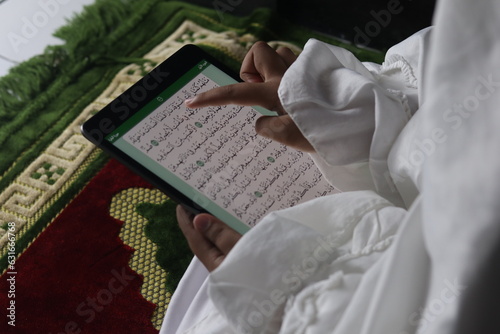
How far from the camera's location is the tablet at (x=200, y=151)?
0.57m

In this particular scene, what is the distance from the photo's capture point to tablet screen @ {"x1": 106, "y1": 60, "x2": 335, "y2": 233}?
573 millimetres

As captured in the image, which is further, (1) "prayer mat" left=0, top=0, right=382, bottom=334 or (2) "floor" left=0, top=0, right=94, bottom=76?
A: (2) "floor" left=0, top=0, right=94, bottom=76

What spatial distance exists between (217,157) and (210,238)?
0.46 ft

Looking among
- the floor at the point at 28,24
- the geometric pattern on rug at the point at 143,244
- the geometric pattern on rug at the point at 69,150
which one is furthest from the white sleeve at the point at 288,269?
the floor at the point at 28,24

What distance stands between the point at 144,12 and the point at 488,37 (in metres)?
0.98

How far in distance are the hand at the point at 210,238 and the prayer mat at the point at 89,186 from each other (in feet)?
1.19

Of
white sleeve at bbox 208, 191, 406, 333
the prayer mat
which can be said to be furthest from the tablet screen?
the prayer mat

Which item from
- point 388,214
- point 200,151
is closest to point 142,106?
point 200,151

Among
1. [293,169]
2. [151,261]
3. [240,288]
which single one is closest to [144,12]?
[151,261]

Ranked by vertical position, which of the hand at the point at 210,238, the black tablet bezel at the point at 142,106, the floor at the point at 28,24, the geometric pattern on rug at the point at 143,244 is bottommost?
the geometric pattern on rug at the point at 143,244

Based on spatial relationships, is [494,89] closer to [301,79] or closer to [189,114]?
[301,79]

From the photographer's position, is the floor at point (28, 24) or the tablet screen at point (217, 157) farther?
the floor at point (28, 24)

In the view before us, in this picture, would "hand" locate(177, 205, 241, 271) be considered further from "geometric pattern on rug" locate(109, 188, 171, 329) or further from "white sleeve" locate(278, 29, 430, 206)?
"geometric pattern on rug" locate(109, 188, 171, 329)

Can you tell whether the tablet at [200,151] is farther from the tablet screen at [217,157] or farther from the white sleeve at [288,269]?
the white sleeve at [288,269]
